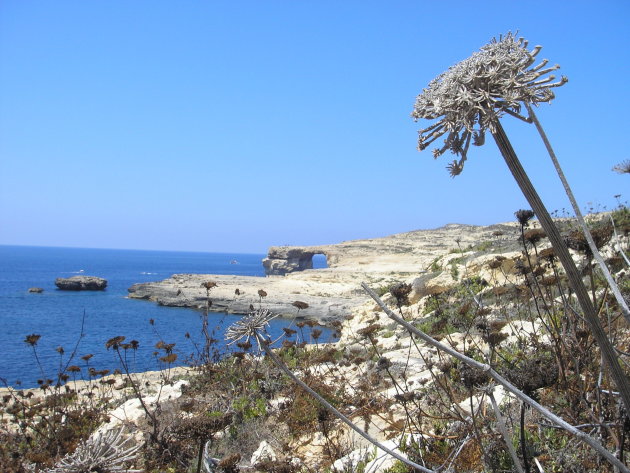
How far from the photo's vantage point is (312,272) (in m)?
59.4

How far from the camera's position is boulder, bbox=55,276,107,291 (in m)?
65.6

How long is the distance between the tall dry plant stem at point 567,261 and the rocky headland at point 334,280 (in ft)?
93.7

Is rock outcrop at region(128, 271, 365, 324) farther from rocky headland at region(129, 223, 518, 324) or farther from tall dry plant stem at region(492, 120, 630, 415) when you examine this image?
tall dry plant stem at region(492, 120, 630, 415)

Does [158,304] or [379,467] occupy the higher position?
[379,467]

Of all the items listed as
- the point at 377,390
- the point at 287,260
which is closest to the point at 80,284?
the point at 287,260

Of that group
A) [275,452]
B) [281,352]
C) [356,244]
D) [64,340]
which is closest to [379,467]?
[275,452]

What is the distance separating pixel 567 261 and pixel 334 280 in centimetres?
5133

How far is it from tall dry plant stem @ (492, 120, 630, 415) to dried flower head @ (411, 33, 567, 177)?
182 millimetres

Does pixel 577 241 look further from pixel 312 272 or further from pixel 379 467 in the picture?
pixel 312 272

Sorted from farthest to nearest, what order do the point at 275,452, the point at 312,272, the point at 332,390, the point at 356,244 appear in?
the point at 356,244, the point at 312,272, the point at 332,390, the point at 275,452

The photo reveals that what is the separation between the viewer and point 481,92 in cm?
166

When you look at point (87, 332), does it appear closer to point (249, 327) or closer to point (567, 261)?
point (249, 327)

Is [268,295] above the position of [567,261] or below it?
below

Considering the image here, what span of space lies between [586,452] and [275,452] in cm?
305
